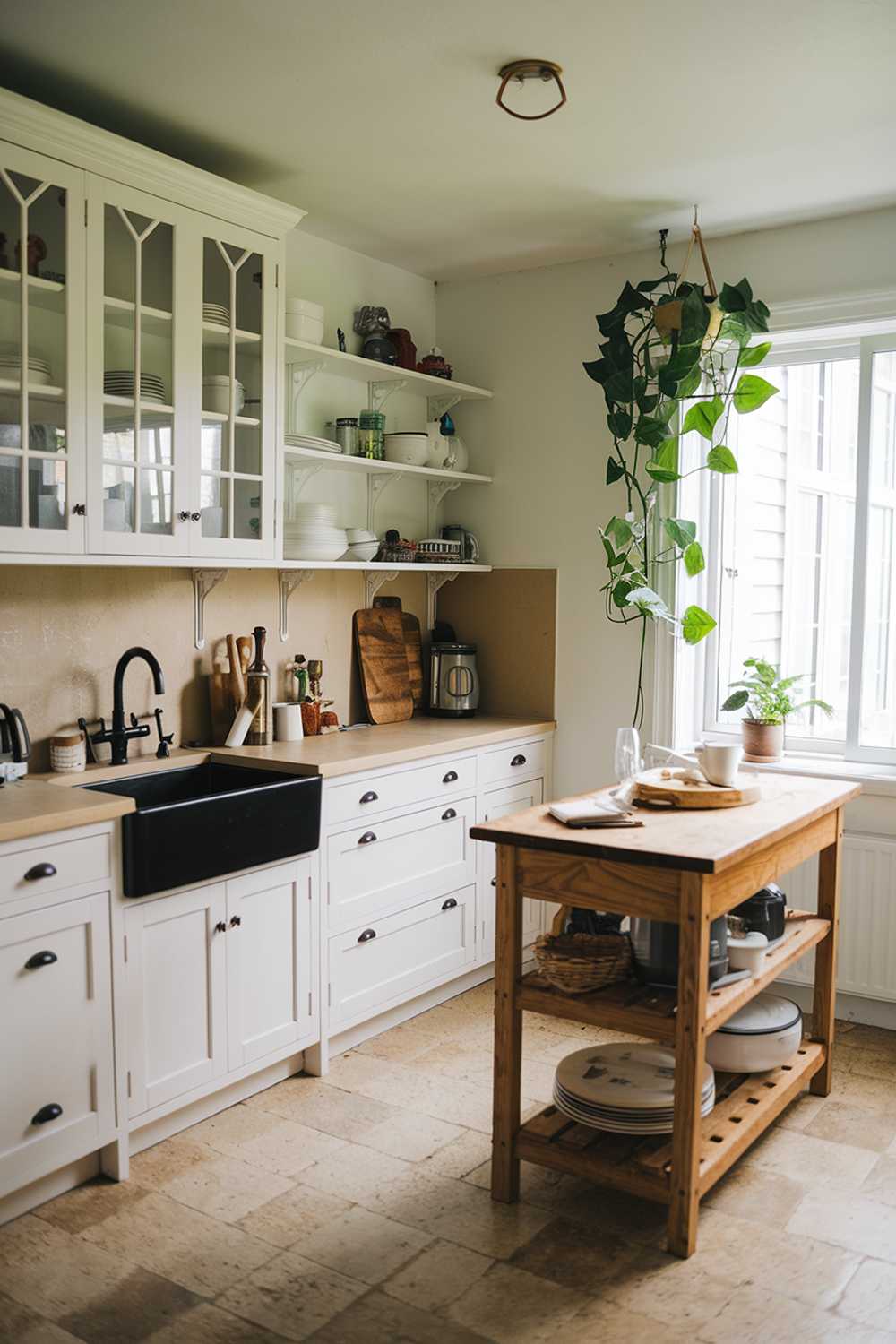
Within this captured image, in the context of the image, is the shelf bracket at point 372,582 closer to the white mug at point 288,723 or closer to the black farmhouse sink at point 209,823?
the white mug at point 288,723

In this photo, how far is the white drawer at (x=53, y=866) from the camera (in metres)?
2.40

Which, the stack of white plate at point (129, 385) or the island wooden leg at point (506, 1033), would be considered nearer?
the island wooden leg at point (506, 1033)

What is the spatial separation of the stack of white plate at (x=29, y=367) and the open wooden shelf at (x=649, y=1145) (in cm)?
213

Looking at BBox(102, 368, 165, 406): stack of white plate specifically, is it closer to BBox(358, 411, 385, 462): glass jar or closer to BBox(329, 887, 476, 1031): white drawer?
BBox(358, 411, 385, 462): glass jar

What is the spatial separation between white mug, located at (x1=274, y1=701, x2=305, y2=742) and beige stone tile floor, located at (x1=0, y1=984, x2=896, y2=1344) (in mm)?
1114

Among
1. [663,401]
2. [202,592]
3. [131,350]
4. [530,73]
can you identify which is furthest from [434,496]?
[530,73]

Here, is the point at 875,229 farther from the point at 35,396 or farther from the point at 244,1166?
the point at 244,1166

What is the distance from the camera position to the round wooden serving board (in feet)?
9.19

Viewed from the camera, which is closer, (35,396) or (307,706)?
(35,396)

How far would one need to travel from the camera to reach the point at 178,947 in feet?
9.30

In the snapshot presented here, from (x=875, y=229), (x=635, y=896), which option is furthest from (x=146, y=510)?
(x=875, y=229)

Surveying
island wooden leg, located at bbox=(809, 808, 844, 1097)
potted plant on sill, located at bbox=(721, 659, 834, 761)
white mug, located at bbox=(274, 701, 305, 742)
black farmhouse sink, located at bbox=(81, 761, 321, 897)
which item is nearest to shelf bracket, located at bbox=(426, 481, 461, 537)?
white mug, located at bbox=(274, 701, 305, 742)

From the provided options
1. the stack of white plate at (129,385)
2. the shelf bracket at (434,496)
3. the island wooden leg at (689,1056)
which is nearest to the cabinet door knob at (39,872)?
the stack of white plate at (129,385)

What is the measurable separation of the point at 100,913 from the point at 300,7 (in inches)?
81.1
